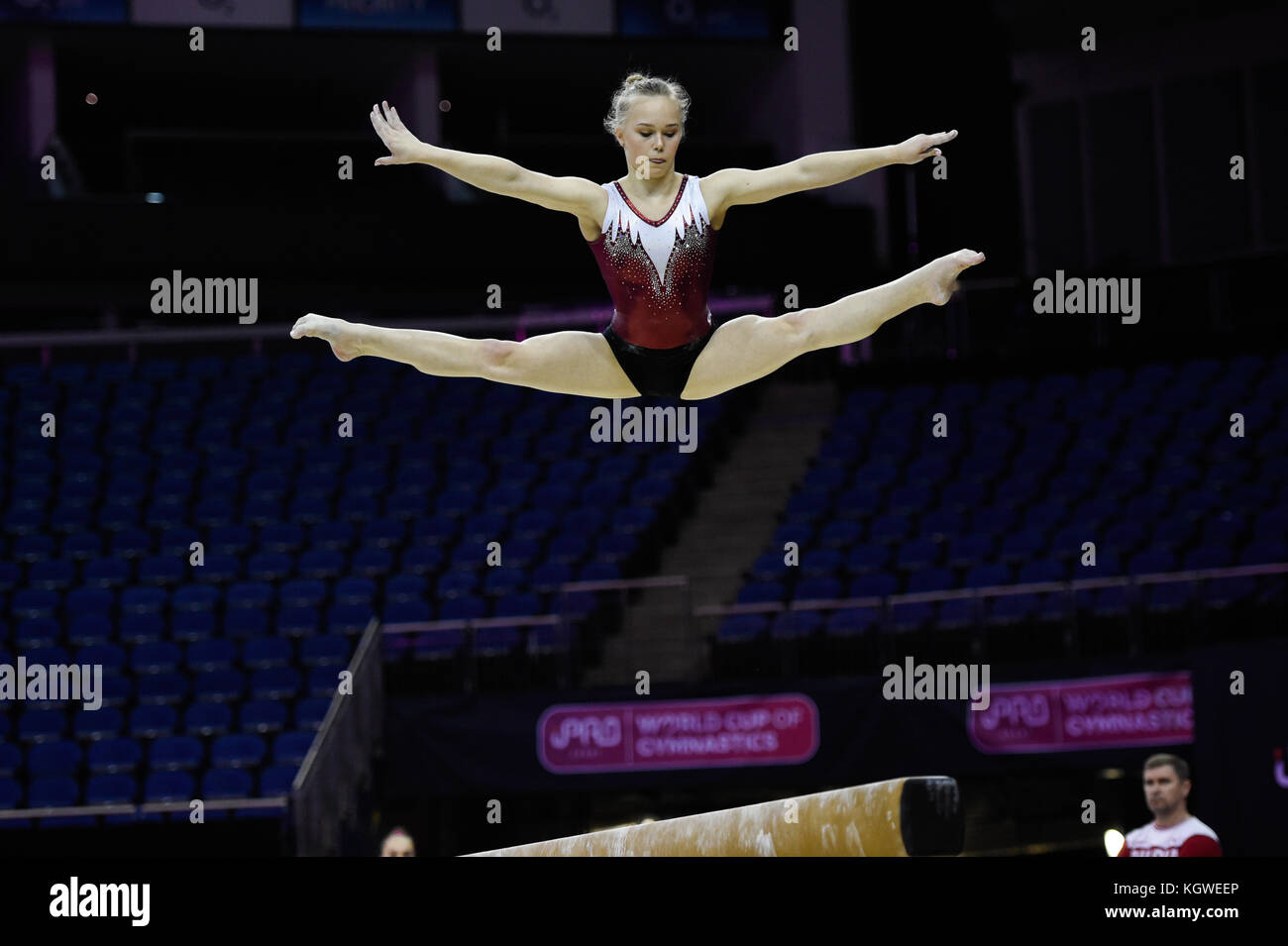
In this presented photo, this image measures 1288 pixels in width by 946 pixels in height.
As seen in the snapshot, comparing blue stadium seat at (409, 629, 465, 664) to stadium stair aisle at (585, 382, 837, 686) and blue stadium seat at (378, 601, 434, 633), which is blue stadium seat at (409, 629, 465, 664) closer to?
blue stadium seat at (378, 601, 434, 633)

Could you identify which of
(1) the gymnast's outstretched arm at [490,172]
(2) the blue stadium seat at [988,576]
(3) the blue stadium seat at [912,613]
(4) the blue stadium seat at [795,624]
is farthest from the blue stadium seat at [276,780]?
(1) the gymnast's outstretched arm at [490,172]

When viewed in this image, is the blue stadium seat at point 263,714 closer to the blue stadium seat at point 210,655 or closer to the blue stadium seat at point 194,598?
the blue stadium seat at point 210,655

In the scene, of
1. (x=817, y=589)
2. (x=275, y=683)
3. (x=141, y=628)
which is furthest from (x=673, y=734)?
(x=141, y=628)

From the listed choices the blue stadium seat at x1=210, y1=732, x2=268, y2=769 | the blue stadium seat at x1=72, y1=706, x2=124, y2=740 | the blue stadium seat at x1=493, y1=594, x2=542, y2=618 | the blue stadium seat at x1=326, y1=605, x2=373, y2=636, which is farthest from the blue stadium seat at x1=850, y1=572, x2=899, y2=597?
the blue stadium seat at x1=72, y1=706, x2=124, y2=740

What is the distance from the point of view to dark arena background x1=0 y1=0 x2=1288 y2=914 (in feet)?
38.8

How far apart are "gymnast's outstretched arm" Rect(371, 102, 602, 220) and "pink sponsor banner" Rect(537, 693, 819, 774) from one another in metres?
7.02

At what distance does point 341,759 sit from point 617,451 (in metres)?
5.27

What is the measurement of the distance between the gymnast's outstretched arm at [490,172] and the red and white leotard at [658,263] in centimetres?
12

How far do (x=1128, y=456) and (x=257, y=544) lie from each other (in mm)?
7754

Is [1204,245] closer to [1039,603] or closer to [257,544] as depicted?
[1039,603]

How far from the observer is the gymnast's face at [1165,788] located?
693cm

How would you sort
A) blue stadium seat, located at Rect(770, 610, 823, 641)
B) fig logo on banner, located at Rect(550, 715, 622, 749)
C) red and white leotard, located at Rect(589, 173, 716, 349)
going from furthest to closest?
blue stadium seat, located at Rect(770, 610, 823, 641)
fig logo on banner, located at Rect(550, 715, 622, 749)
red and white leotard, located at Rect(589, 173, 716, 349)

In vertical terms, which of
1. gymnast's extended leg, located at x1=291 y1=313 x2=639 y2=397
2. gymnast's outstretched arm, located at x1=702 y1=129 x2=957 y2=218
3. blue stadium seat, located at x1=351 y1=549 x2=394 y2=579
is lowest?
blue stadium seat, located at x1=351 y1=549 x2=394 y2=579
